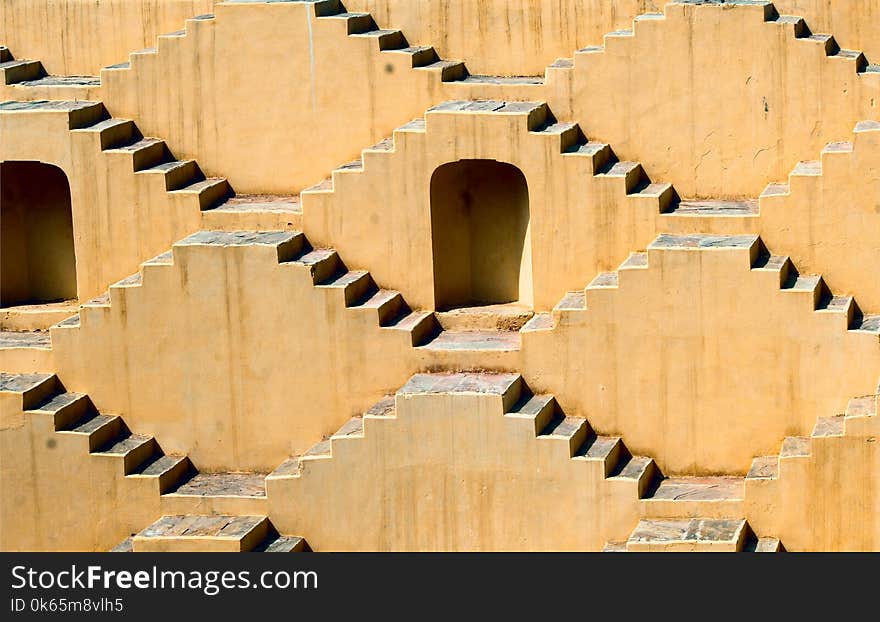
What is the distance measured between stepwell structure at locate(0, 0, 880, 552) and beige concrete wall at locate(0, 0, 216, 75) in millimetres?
40

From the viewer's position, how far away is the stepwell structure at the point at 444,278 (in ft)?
82.6

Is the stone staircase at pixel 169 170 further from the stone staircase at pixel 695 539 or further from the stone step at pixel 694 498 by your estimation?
the stone staircase at pixel 695 539

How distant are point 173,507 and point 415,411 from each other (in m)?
2.81

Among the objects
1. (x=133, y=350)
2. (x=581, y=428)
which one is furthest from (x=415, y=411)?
(x=133, y=350)

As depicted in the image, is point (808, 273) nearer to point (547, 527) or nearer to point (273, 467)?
point (547, 527)

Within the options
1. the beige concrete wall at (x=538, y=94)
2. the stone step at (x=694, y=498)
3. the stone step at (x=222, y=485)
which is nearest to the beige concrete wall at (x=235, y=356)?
the stone step at (x=222, y=485)

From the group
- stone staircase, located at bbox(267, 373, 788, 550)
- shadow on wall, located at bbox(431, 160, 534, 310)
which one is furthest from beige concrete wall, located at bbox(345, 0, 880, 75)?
stone staircase, located at bbox(267, 373, 788, 550)

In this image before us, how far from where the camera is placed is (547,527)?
992 inches

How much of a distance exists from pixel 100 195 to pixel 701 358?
6703mm

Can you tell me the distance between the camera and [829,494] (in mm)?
24359

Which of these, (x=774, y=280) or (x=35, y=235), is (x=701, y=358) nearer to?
(x=774, y=280)

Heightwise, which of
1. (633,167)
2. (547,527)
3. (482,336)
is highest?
(633,167)

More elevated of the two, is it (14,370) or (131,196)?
(131,196)

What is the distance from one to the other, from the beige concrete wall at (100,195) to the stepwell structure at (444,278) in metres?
0.03
